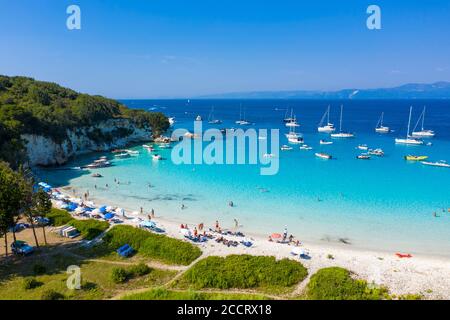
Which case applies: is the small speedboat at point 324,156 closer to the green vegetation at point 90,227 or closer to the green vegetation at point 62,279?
the green vegetation at point 90,227

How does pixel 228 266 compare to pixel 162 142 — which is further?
Answer: pixel 162 142

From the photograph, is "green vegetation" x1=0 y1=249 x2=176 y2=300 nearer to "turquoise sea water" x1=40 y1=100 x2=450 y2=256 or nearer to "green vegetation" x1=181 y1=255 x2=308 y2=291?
"green vegetation" x1=181 y1=255 x2=308 y2=291

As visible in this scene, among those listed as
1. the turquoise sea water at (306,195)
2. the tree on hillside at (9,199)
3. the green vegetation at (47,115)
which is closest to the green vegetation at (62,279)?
the tree on hillside at (9,199)

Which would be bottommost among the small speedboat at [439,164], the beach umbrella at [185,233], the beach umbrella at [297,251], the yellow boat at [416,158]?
the beach umbrella at [297,251]

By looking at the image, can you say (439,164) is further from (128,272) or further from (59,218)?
(59,218)

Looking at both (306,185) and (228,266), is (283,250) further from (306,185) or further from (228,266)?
(306,185)

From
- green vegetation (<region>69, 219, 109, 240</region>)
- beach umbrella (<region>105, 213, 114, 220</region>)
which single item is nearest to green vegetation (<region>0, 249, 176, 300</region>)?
green vegetation (<region>69, 219, 109, 240</region>)

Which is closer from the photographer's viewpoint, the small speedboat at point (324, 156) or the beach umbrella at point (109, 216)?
the beach umbrella at point (109, 216)
